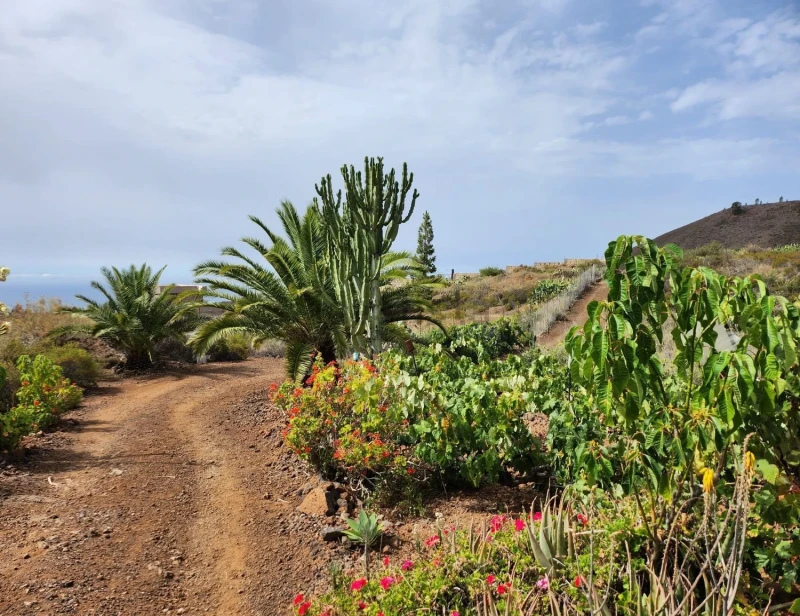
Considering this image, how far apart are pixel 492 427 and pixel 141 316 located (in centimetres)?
1142

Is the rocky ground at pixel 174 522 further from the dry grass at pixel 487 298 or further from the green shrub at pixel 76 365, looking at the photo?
the dry grass at pixel 487 298

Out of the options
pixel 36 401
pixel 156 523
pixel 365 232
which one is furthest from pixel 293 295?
pixel 156 523

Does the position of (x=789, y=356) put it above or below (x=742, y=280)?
below

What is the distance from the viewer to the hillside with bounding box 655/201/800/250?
39.2 m

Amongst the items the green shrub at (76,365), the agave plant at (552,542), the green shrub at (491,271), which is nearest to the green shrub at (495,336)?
the green shrub at (76,365)

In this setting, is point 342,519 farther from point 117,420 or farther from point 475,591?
point 117,420

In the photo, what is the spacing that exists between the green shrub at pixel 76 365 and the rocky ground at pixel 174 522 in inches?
140

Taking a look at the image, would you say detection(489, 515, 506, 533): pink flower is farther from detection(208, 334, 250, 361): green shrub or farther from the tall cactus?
detection(208, 334, 250, 361): green shrub

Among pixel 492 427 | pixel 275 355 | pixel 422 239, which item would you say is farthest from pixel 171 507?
pixel 422 239

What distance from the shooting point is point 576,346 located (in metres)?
2.28

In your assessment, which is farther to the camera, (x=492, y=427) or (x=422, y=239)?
(x=422, y=239)

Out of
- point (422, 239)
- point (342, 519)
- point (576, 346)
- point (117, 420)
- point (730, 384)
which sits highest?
point (422, 239)

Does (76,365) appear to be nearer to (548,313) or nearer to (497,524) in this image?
(497,524)

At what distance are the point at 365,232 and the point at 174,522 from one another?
5.20 metres
